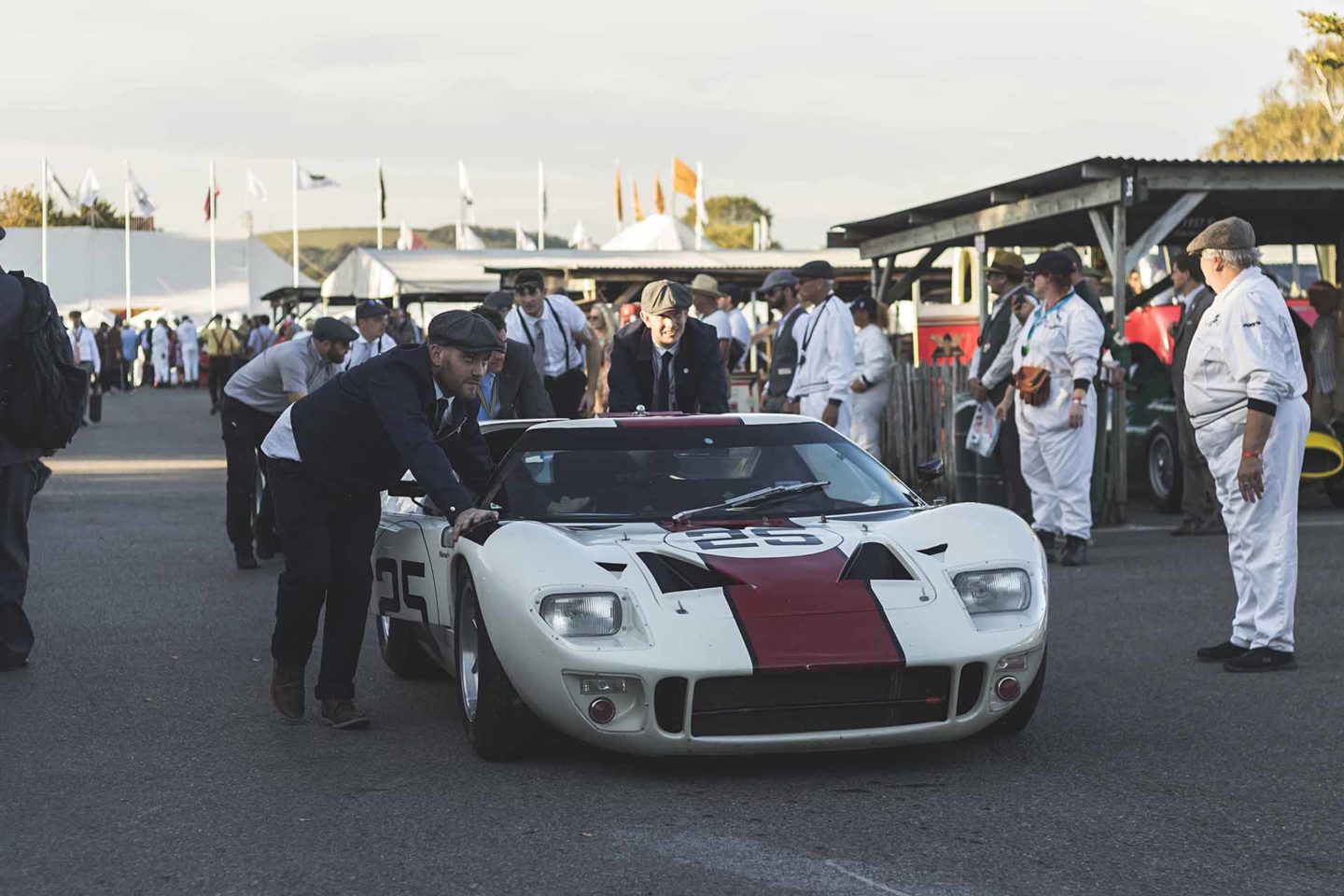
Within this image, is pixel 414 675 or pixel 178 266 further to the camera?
pixel 178 266

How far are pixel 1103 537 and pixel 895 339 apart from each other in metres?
6.50

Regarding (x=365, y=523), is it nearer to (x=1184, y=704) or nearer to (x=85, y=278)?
(x=1184, y=704)

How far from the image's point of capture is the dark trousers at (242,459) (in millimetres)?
11164

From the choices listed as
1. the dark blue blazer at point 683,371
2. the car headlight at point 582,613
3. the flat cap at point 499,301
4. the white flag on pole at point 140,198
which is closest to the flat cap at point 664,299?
the dark blue blazer at point 683,371

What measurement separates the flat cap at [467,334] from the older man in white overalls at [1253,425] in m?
3.00

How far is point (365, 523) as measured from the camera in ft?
21.5

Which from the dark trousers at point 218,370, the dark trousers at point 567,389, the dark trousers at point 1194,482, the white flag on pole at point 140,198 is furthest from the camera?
the white flag on pole at point 140,198

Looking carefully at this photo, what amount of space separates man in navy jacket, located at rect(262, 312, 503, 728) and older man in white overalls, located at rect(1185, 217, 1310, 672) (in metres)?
2.97

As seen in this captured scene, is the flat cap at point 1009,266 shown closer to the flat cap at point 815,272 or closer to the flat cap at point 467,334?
the flat cap at point 815,272

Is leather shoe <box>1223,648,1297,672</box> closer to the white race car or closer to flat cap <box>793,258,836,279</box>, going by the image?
the white race car

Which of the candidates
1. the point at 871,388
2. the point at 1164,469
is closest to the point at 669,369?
the point at 871,388

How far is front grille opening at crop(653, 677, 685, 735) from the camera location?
5309 mm

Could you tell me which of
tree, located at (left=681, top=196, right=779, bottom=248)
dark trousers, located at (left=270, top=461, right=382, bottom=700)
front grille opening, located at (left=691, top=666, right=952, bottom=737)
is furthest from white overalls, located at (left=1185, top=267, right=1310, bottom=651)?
tree, located at (left=681, top=196, right=779, bottom=248)

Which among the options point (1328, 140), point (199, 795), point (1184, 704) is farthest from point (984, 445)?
point (1328, 140)
